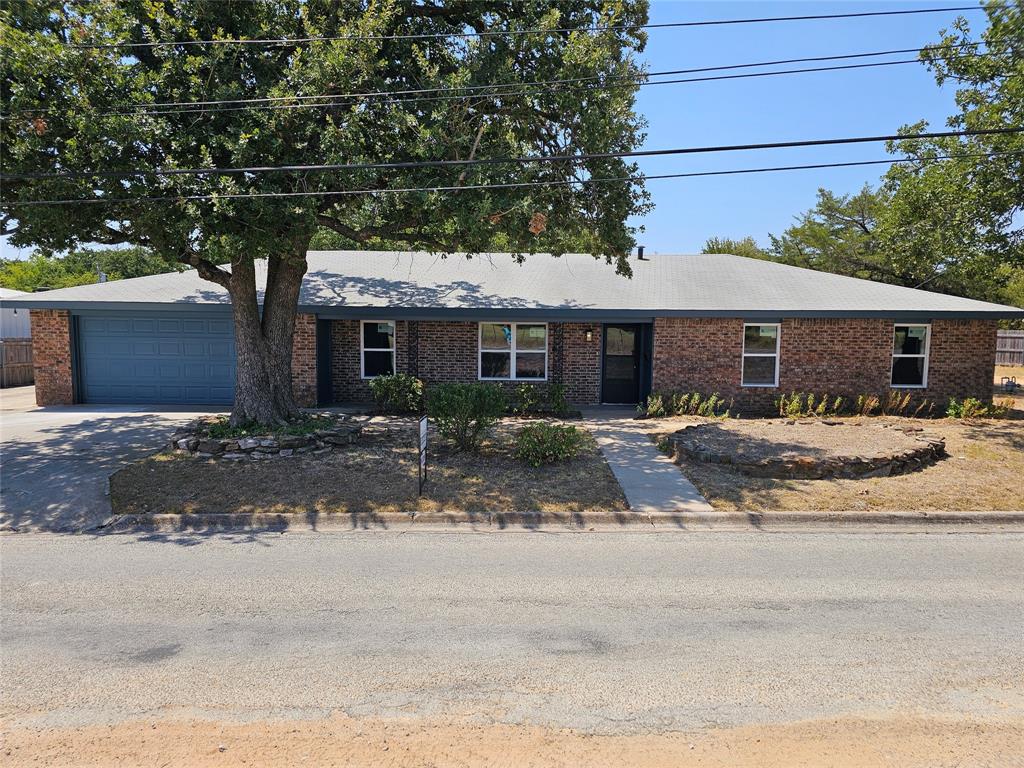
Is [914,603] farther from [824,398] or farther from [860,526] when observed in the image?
[824,398]

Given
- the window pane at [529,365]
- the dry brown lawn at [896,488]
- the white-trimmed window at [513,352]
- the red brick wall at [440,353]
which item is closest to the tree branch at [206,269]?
the red brick wall at [440,353]

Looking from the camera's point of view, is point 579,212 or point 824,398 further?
point 824,398

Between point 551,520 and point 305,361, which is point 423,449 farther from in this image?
point 305,361

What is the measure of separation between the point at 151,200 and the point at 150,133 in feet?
3.15

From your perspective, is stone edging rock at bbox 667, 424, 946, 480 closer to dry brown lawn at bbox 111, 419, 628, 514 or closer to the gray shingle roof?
dry brown lawn at bbox 111, 419, 628, 514

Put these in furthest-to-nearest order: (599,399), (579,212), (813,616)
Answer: (599,399) < (579,212) < (813,616)

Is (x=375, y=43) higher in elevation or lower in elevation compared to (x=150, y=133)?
higher

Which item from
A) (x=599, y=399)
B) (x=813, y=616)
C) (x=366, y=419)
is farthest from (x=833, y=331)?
(x=813, y=616)

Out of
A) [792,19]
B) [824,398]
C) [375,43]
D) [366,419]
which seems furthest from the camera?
[824,398]

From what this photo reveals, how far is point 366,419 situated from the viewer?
14.8m

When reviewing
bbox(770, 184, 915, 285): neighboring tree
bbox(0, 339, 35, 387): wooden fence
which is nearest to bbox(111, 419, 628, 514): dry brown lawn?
bbox(0, 339, 35, 387): wooden fence

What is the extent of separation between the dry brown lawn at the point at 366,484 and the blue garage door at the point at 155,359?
6193 millimetres

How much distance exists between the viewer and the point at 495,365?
670 inches

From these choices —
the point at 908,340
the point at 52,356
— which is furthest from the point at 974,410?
the point at 52,356
